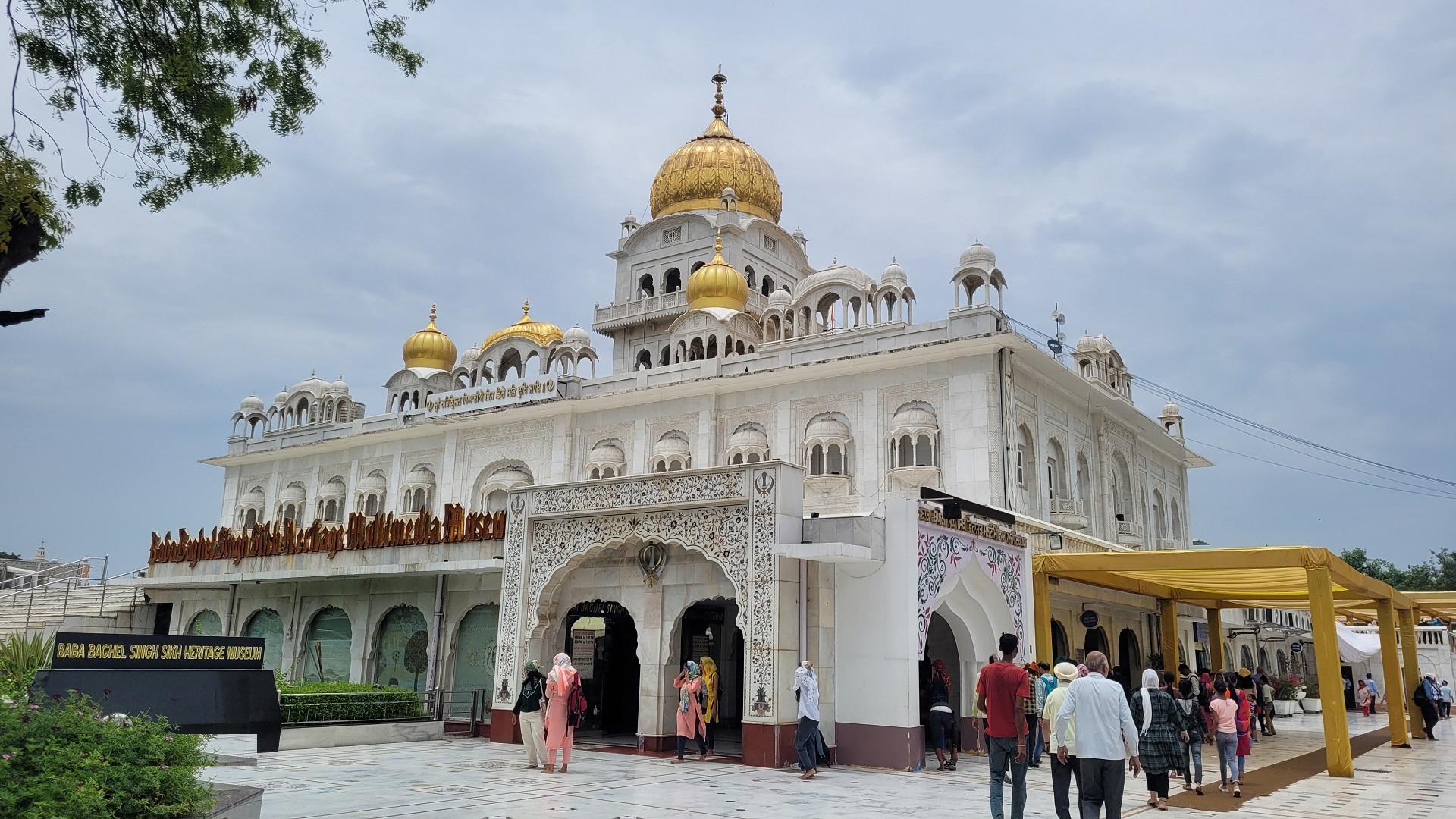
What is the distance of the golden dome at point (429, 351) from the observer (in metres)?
34.5

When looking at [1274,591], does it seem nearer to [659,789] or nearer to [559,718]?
[659,789]

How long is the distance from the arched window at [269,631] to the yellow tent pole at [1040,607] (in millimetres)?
16832

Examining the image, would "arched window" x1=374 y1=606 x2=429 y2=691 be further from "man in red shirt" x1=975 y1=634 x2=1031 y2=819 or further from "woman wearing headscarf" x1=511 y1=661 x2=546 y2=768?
"man in red shirt" x1=975 y1=634 x2=1031 y2=819

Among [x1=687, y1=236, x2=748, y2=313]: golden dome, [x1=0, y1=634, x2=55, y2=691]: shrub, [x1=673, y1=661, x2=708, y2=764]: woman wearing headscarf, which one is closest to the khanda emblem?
[x1=673, y1=661, x2=708, y2=764]: woman wearing headscarf

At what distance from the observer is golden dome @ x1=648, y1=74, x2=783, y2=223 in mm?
34594

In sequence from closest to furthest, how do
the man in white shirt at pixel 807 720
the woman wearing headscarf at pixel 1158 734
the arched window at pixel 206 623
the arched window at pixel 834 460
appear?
the woman wearing headscarf at pixel 1158 734, the man in white shirt at pixel 807 720, the arched window at pixel 834 460, the arched window at pixel 206 623

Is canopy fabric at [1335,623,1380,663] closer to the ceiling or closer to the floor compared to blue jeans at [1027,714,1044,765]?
closer to the ceiling

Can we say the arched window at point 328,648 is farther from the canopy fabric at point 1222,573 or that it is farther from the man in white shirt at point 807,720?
the canopy fabric at point 1222,573

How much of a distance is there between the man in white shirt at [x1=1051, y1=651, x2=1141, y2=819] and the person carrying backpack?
21.7ft

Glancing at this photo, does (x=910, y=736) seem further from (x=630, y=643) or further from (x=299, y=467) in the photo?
(x=299, y=467)

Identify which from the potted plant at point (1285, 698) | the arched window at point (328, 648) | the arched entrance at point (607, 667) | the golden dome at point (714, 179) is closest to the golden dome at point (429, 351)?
the golden dome at point (714, 179)

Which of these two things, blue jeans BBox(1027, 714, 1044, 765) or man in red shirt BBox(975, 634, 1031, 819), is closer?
man in red shirt BBox(975, 634, 1031, 819)

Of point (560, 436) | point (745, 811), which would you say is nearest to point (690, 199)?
point (560, 436)

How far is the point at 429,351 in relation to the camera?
113 ft
